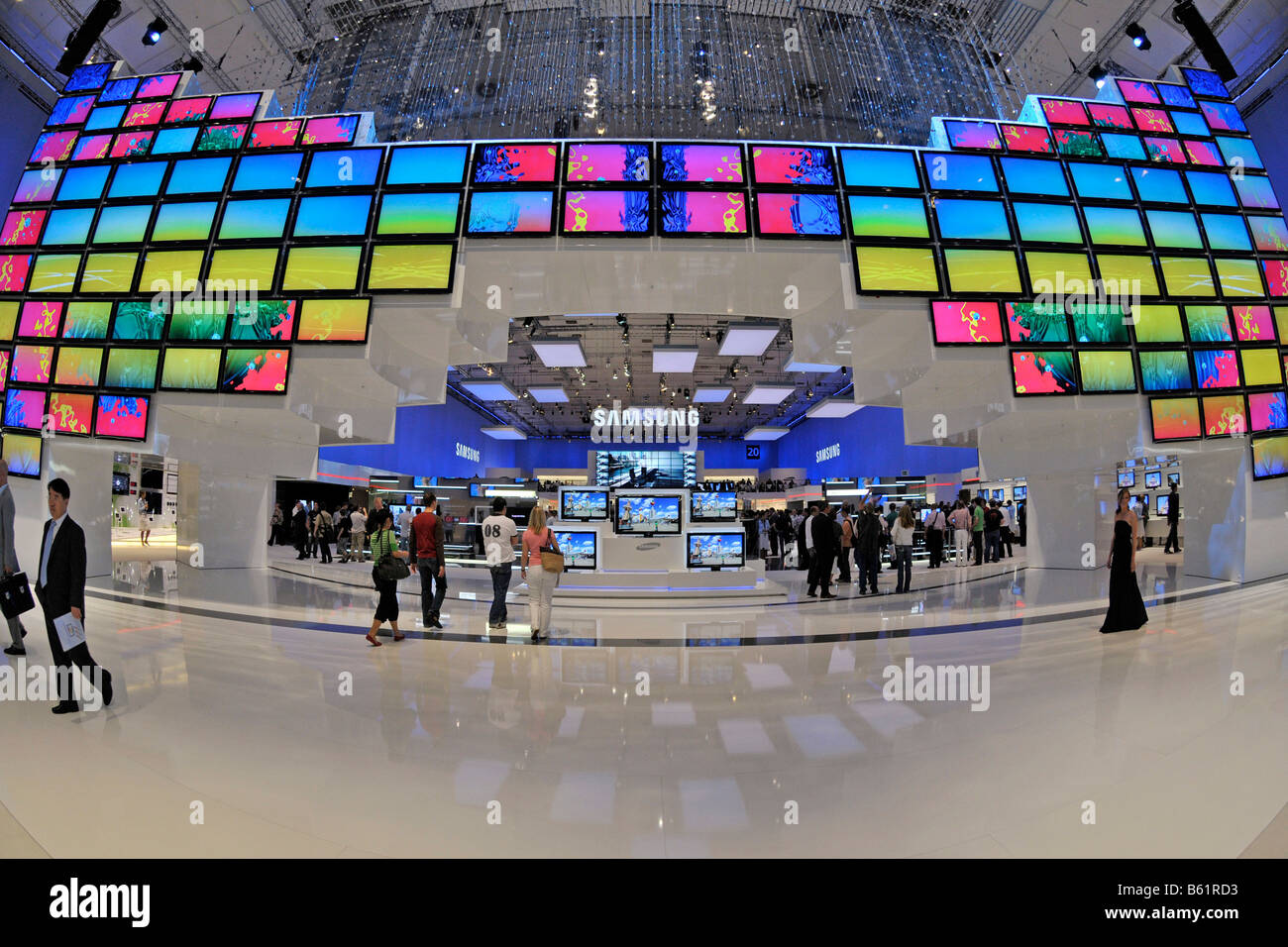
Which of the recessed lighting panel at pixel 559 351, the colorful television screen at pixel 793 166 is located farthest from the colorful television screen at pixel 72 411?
the recessed lighting panel at pixel 559 351

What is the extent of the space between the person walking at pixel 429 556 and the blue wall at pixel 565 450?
10543 mm

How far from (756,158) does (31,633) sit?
10.5 meters

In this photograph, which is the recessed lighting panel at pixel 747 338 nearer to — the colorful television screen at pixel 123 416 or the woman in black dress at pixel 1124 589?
the woman in black dress at pixel 1124 589

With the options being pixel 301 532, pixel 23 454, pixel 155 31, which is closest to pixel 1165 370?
pixel 155 31

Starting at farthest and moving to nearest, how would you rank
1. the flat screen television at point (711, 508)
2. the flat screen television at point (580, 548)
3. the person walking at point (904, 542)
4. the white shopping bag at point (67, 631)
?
1. the flat screen television at point (711, 508)
2. the flat screen television at point (580, 548)
3. the person walking at point (904, 542)
4. the white shopping bag at point (67, 631)

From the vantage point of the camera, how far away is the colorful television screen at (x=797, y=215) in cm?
877

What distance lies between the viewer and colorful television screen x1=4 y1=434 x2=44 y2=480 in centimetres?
990

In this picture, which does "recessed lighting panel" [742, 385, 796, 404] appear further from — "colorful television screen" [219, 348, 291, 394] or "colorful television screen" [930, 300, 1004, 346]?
"colorful television screen" [219, 348, 291, 394]

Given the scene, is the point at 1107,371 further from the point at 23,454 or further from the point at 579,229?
the point at 23,454

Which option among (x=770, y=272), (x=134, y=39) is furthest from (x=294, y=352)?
(x=134, y=39)

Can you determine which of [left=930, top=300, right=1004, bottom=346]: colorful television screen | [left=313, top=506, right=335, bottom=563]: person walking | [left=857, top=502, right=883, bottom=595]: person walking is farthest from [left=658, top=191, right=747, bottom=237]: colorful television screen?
[left=313, top=506, right=335, bottom=563]: person walking

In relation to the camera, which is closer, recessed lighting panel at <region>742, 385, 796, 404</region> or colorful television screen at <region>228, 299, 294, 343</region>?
colorful television screen at <region>228, 299, 294, 343</region>

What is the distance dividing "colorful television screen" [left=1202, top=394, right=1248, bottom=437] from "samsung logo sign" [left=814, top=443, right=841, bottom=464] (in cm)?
2115

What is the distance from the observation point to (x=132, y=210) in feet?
31.4
